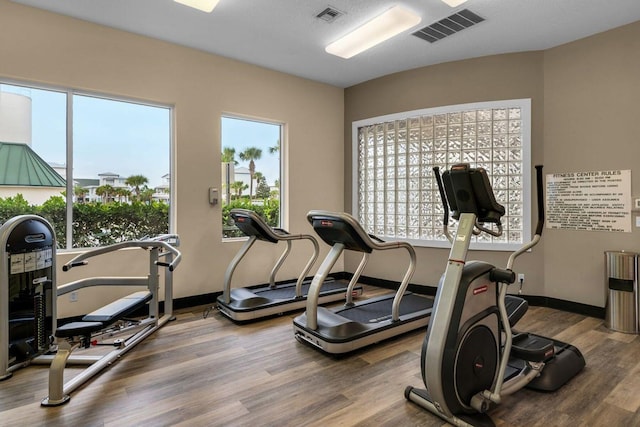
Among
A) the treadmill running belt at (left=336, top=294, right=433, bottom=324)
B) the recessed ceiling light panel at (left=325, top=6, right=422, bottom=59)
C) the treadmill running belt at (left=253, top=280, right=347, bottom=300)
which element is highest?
the recessed ceiling light panel at (left=325, top=6, right=422, bottom=59)

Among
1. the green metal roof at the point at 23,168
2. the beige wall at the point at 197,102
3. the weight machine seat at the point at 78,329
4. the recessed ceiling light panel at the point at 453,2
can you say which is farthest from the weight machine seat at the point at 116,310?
the recessed ceiling light panel at the point at 453,2

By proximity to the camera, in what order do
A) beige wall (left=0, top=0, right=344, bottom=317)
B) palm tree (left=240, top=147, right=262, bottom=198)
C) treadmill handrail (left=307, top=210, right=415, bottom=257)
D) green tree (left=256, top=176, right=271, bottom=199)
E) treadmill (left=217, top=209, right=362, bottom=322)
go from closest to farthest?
treadmill handrail (left=307, top=210, right=415, bottom=257)
beige wall (left=0, top=0, right=344, bottom=317)
treadmill (left=217, top=209, right=362, bottom=322)
palm tree (left=240, top=147, right=262, bottom=198)
green tree (left=256, top=176, right=271, bottom=199)

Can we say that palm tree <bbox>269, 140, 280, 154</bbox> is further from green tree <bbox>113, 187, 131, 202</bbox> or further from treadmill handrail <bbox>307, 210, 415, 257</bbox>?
treadmill handrail <bbox>307, 210, 415, 257</bbox>

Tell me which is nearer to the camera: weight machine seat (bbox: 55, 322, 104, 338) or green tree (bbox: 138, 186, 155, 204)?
weight machine seat (bbox: 55, 322, 104, 338)

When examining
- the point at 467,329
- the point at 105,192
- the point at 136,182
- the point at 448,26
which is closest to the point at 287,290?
the point at 136,182

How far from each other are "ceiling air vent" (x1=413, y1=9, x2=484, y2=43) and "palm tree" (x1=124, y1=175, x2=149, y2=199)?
346cm

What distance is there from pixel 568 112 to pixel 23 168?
5.74 metres

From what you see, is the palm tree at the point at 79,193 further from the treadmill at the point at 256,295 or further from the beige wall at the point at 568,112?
the beige wall at the point at 568,112

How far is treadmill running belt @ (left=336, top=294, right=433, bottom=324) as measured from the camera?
11.0ft

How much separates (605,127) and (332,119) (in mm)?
3443

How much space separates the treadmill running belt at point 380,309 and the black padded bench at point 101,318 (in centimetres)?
190

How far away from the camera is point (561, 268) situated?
4012 mm

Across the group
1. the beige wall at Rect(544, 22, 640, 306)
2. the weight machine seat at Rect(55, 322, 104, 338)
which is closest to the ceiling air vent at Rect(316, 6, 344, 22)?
the beige wall at Rect(544, 22, 640, 306)

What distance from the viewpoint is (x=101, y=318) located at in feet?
8.11
